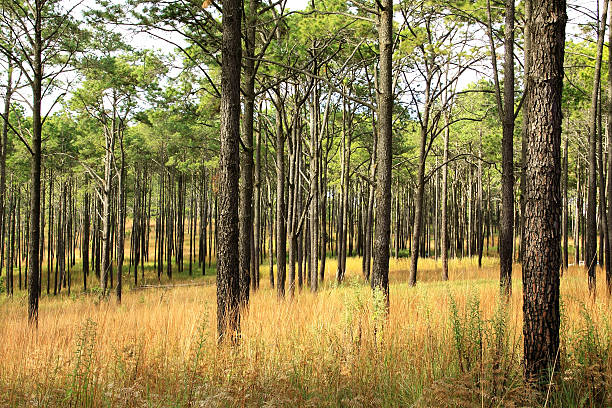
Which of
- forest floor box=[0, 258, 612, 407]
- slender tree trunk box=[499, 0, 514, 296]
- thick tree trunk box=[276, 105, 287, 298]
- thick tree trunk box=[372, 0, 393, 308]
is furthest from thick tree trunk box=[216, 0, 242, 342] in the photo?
slender tree trunk box=[499, 0, 514, 296]

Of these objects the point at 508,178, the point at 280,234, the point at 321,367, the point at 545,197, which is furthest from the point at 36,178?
the point at 508,178

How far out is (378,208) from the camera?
634 cm

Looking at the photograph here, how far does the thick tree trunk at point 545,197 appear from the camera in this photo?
11.1 feet

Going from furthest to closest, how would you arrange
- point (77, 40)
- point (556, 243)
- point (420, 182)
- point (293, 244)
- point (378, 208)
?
1. point (420, 182)
2. point (293, 244)
3. point (77, 40)
4. point (378, 208)
5. point (556, 243)

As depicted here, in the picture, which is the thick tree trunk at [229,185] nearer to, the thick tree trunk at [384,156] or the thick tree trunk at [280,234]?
the thick tree trunk at [384,156]

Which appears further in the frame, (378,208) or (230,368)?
(378,208)

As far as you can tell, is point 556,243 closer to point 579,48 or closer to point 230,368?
point 230,368

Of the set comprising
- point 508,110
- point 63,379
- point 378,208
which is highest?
point 508,110

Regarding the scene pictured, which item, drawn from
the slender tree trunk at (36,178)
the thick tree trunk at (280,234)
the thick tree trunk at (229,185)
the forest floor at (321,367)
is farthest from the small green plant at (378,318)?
the slender tree trunk at (36,178)

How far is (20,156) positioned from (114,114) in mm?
12604

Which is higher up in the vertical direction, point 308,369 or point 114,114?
point 114,114

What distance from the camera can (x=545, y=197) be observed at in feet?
11.2

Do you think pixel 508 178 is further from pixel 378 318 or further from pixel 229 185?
pixel 229 185

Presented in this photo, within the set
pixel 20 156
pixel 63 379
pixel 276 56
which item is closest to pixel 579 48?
pixel 276 56
